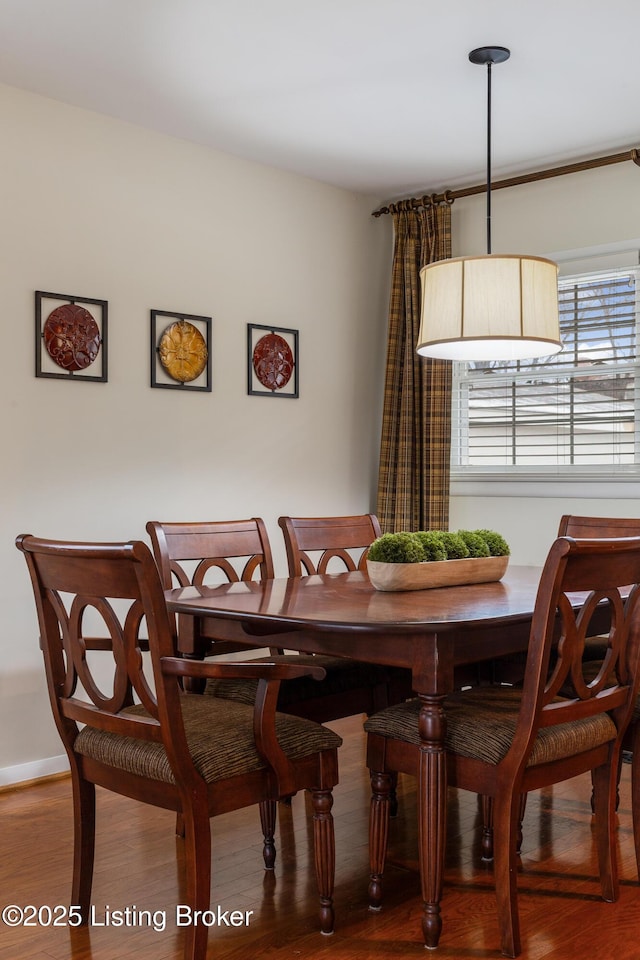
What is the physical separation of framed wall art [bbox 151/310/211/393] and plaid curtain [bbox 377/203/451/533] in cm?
106

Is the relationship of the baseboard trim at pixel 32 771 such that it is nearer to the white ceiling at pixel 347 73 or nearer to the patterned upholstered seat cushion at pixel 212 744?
the patterned upholstered seat cushion at pixel 212 744

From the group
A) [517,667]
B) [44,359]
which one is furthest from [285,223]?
[517,667]

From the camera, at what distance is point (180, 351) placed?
401 centimetres

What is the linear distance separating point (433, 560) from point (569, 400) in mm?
1974

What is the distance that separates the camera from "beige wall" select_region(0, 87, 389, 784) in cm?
351

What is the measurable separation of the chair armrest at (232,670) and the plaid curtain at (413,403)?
2.65 meters

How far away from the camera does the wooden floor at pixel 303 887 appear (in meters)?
2.18

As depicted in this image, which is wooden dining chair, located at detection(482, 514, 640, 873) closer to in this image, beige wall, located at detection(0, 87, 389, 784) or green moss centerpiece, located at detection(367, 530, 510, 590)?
green moss centerpiece, located at detection(367, 530, 510, 590)

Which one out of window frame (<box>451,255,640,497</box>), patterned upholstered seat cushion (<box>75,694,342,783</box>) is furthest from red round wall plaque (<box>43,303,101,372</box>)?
window frame (<box>451,255,640,497</box>)

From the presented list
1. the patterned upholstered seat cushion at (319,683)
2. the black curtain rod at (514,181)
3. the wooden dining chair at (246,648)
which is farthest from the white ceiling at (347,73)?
the patterned upholstered seat cushion at (319,683)

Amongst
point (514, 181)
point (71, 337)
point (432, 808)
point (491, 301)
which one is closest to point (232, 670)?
point (432, 808)

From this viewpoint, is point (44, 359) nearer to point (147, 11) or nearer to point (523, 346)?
point (147, 11)

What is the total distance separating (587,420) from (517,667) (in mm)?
1589

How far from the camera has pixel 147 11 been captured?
2.93 metres
